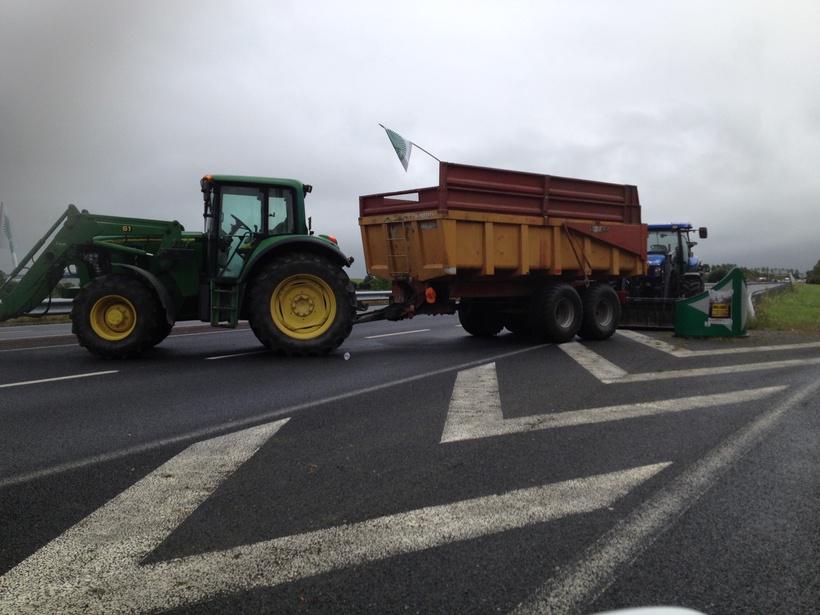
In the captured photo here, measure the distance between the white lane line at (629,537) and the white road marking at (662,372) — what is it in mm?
2610

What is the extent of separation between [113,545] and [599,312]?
10.0 m

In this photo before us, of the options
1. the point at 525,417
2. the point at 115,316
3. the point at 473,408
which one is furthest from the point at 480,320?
the point at 525,417

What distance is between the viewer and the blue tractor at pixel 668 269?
50.3 feet

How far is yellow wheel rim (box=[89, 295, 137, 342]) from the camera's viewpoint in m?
8.13

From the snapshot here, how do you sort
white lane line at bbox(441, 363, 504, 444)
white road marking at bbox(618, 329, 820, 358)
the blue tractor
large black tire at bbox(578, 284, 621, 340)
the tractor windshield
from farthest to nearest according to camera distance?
the tractor windshield
the blue tractor
large black tire at bbox(578, 284, 621, 340)
white road marking at bbox(618, 329, 820, 358)
white lane line at bbox(441, 363, 504, 444)

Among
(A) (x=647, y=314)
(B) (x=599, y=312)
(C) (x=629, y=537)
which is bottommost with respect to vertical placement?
(C) (x=629, y=537)

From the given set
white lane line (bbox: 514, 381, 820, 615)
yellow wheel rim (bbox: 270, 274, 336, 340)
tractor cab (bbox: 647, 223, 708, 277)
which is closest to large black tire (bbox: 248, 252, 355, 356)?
yellow wheel rim (bbox: 270, 274, 336, 340)

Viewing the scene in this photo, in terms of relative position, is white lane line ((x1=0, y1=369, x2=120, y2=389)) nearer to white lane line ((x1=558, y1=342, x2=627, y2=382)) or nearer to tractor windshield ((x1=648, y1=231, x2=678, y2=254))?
white lane line ((x1=558, y1=342, x2=627, y2=382))

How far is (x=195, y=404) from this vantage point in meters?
5.52

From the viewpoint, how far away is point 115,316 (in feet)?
26.9

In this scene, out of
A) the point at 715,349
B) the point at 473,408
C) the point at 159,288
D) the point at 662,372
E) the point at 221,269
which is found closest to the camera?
the point at 473,408

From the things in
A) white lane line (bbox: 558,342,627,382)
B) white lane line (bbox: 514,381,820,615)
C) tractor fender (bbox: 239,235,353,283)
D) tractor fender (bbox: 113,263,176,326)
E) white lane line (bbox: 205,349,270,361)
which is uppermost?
tractor fender (bbox: 239,235,353,283)

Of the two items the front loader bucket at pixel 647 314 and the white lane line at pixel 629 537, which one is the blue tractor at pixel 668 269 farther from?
the white lane line at pixel 629 537

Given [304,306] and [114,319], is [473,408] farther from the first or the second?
[114,319]
